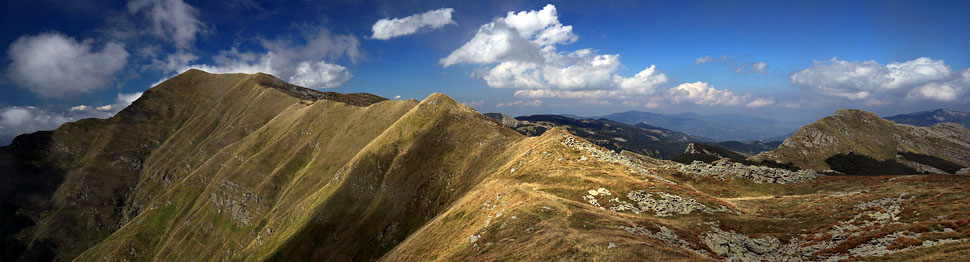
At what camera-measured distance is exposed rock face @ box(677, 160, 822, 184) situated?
6494cm

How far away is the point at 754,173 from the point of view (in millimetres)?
67500

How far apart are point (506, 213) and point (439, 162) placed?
7745 cm

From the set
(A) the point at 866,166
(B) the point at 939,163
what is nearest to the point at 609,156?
(A) the point at 866,166

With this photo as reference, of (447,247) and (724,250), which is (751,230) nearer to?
(724,250)

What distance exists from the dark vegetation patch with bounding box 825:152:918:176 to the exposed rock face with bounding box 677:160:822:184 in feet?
585

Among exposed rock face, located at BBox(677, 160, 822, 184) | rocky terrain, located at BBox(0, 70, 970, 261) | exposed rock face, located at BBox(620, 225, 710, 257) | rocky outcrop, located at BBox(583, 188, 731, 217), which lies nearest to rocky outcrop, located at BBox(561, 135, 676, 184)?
rocky terrain, located at BBox(0, 70, 970, 261)

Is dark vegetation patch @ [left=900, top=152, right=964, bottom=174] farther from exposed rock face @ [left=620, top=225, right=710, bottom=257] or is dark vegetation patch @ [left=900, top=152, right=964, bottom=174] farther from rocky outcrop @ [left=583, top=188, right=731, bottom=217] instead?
exposed rock face @ [left=620, top=225, right=710, bottom=257]

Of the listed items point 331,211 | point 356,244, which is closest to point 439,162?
point 356,244

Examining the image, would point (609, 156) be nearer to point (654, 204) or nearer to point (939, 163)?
point (654, 204)

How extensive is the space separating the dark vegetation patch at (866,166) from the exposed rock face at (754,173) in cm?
17821

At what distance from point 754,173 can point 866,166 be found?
7899 inches

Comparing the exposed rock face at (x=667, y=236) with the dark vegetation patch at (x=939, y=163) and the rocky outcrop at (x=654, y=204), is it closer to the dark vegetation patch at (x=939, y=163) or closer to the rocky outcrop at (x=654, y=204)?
the rocky outcrop at (x=654, y=204)

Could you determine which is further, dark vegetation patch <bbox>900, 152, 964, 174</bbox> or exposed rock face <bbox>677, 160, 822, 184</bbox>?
dark vegetation patch <bbox>900, 152, 964, 174</bbox>

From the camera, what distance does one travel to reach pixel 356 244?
365ft
